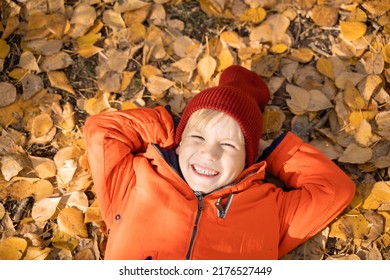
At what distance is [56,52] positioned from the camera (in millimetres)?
2523

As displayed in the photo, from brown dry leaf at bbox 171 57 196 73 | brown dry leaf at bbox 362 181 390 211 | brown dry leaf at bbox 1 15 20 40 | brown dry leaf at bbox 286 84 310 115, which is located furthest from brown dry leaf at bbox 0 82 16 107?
brown dry leaf at bbox 362 181 390 211

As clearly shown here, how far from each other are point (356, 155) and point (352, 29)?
64 cm

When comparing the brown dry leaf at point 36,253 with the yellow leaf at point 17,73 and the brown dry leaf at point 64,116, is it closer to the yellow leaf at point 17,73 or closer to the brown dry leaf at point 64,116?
the brown dry leaf at point 64,116

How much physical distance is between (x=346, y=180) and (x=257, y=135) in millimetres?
425

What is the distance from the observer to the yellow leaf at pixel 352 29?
2.56 metres

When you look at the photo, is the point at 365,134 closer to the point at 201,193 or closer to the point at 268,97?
the point at 268,97

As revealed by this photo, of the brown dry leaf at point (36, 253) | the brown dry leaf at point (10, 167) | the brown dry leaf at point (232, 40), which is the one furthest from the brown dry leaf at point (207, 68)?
the brown dry leaf at point (36, 253)

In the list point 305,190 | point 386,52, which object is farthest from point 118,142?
point 386,52

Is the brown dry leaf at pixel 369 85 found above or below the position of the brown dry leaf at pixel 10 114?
above

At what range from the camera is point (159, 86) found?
8.26ft

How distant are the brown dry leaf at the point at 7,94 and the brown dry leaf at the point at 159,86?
0.61m

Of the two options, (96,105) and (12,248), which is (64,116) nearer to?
(96,105)

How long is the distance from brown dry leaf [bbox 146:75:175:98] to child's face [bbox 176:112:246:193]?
1.62 feet

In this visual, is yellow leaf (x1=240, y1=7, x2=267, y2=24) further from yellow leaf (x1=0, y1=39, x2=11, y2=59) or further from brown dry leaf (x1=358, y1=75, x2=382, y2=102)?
yellow leaf (x1=0, y1=39, x2=11, y2=59)
